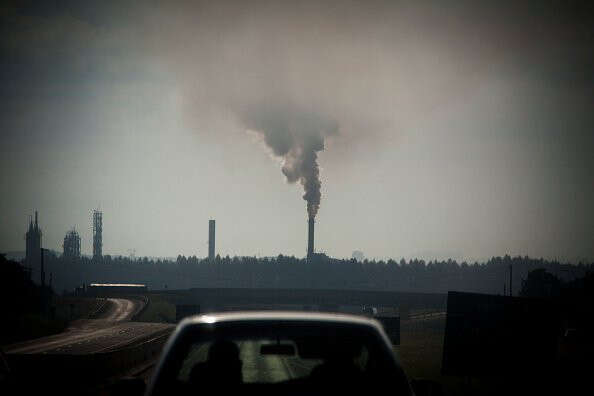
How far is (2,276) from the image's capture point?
104188mm

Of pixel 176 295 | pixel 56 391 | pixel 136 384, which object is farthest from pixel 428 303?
pixel 136 384

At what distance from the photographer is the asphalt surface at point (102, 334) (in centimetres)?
6024

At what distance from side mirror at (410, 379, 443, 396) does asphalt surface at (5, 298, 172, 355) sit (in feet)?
161

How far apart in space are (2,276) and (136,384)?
10323 cm

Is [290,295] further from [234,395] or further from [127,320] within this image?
[234,395]

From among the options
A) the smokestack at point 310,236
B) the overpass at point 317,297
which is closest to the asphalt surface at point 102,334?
the overpass at point 317,297

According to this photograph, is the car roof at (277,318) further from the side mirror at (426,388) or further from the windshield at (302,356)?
the side mirror at (426,388)

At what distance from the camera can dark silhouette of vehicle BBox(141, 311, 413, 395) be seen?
5613 millimetres

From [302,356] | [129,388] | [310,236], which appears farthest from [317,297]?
[302,356]

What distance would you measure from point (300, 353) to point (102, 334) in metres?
81.3

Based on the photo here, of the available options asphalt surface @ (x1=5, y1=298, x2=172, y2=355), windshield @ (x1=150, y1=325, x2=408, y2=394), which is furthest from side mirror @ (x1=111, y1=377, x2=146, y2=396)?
asphalt surface @ (x1=5, y1=298, x2=172, y2=355)

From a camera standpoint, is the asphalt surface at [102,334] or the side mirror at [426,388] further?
the asphalt surface at [102,334]

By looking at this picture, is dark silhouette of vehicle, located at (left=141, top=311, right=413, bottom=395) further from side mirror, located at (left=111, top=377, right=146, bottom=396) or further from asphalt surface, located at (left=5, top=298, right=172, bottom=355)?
asphalt surface, located at (left=5, top=298, right=172, bottom=355)

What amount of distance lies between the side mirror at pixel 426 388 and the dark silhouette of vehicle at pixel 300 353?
141cm
